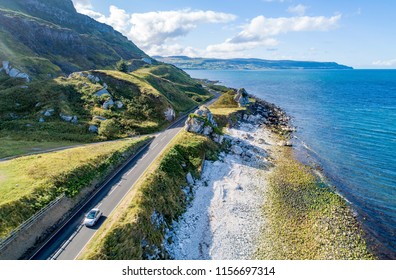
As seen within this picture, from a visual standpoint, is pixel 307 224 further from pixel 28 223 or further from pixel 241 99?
pixel 241 99

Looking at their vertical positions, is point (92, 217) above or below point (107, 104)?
below

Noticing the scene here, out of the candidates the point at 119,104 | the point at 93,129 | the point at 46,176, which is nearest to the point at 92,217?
the point at 46,176

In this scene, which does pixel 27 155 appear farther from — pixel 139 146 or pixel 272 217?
pixel 272 217

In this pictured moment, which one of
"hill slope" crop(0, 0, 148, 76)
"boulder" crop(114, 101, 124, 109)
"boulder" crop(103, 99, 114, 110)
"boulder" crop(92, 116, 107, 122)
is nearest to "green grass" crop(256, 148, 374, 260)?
"boulder" crop(92, 116, 107, 122)

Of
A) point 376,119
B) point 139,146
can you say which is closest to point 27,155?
point 139,146

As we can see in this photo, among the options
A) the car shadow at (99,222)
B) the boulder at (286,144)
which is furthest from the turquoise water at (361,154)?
the car shadow at (99,222)

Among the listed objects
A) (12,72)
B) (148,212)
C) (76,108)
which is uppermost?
(12,72)
